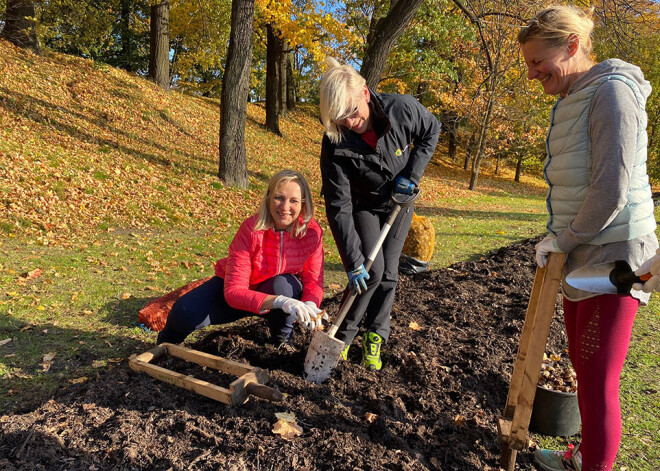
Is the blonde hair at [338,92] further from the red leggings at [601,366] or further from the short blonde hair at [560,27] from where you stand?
the red leggings at [601,366]

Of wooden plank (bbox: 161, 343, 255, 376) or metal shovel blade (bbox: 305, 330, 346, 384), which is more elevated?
metal shovel blade (bbox: 305, 330, 346, 384)

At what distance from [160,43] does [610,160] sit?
629 inches

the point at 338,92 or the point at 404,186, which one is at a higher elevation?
the point at 338,92

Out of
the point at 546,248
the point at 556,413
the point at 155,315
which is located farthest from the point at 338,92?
the point at 155,315

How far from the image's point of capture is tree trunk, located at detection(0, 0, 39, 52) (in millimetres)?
11602

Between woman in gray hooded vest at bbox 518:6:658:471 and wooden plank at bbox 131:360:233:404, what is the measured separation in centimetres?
177

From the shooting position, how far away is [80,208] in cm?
721

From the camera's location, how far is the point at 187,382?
2.77 meters

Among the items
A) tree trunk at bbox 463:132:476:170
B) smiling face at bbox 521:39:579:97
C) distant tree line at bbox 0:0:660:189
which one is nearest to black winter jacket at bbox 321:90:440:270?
smiling face at bbox 521:39:579:97

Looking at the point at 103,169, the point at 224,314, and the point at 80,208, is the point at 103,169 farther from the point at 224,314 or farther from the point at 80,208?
the point at 224,314

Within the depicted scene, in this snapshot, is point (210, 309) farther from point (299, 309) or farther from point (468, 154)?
point (468, 154)

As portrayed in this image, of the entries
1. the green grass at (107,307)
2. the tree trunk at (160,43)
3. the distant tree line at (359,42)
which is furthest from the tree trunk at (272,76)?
the green grass at (107,307)

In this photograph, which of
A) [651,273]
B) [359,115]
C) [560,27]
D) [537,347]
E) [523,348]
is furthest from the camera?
[359,115]

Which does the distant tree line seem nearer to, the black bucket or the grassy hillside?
the grassy hillside
